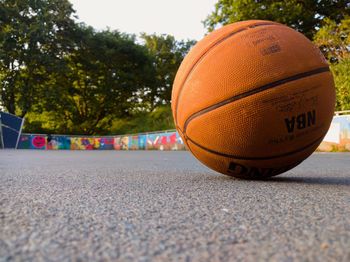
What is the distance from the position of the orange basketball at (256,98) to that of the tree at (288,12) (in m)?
15.2

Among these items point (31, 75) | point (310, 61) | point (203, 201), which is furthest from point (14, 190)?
point (31, 75)

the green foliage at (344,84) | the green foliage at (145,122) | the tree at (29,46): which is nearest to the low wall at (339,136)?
the green foliage at (344,84)

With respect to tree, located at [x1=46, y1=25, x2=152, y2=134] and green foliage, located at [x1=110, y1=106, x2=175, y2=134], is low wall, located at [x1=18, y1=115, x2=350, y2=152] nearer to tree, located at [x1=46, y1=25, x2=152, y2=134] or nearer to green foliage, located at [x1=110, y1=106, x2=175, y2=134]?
green foliage, located at [x1=110, y1=106, x2=175, y2=134]

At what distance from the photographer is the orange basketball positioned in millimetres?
2693

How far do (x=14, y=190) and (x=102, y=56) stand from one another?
83.1ft

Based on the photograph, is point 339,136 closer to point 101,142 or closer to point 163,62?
point 101,142

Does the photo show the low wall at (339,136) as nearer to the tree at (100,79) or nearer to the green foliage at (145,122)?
the green foliage at (145,122)

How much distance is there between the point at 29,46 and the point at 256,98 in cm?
2332

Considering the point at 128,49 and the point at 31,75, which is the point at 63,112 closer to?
the point at 31,75

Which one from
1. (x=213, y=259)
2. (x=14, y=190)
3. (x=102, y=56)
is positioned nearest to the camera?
(x=213, y=259)

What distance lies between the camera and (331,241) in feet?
4.19

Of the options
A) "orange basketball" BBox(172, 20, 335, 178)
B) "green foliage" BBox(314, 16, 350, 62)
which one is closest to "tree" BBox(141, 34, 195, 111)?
"green foliage" BBox(314, 16, 350, 62)

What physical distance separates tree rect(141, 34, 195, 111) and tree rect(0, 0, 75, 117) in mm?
7099

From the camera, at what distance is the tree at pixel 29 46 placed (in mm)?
22578
